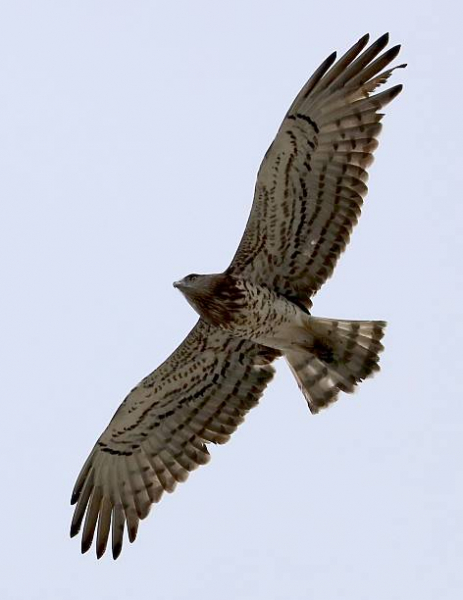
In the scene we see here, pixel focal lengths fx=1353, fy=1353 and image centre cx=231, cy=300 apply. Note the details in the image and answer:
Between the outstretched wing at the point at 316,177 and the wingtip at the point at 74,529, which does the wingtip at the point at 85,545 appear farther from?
the outstretched wing at the point at 316,177

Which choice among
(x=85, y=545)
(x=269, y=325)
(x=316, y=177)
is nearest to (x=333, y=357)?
(x=269, y=325)

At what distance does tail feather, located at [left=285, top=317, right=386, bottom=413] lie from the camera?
12.3m

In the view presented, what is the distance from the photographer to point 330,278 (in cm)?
1228

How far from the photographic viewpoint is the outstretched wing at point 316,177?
1174 centimetres

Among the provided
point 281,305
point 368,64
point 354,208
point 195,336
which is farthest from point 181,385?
point 368,64

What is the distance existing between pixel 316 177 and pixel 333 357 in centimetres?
168

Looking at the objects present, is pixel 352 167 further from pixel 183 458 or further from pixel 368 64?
pixel 183 458

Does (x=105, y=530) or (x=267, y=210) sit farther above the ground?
(x=267, y=210)

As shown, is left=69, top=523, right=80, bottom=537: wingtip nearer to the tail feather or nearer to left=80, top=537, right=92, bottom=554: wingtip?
left=80, top=537, right=92, bottom=554: wingtip

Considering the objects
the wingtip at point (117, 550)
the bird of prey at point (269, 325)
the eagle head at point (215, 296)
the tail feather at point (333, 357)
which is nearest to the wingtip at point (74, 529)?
the bird of prey at point (269, 325)

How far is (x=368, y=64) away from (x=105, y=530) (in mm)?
4840

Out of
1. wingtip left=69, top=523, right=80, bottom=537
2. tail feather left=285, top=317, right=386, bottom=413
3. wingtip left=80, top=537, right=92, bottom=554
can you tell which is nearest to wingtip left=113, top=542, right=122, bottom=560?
wingtip left=80, top=537, right=92, bottom=554

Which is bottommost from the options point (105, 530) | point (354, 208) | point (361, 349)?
point (105, 530)

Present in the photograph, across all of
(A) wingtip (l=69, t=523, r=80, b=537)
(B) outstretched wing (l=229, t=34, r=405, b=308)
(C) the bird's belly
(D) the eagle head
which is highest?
(B) outstretched wing (l=229, t=34, r=405, b=308)
